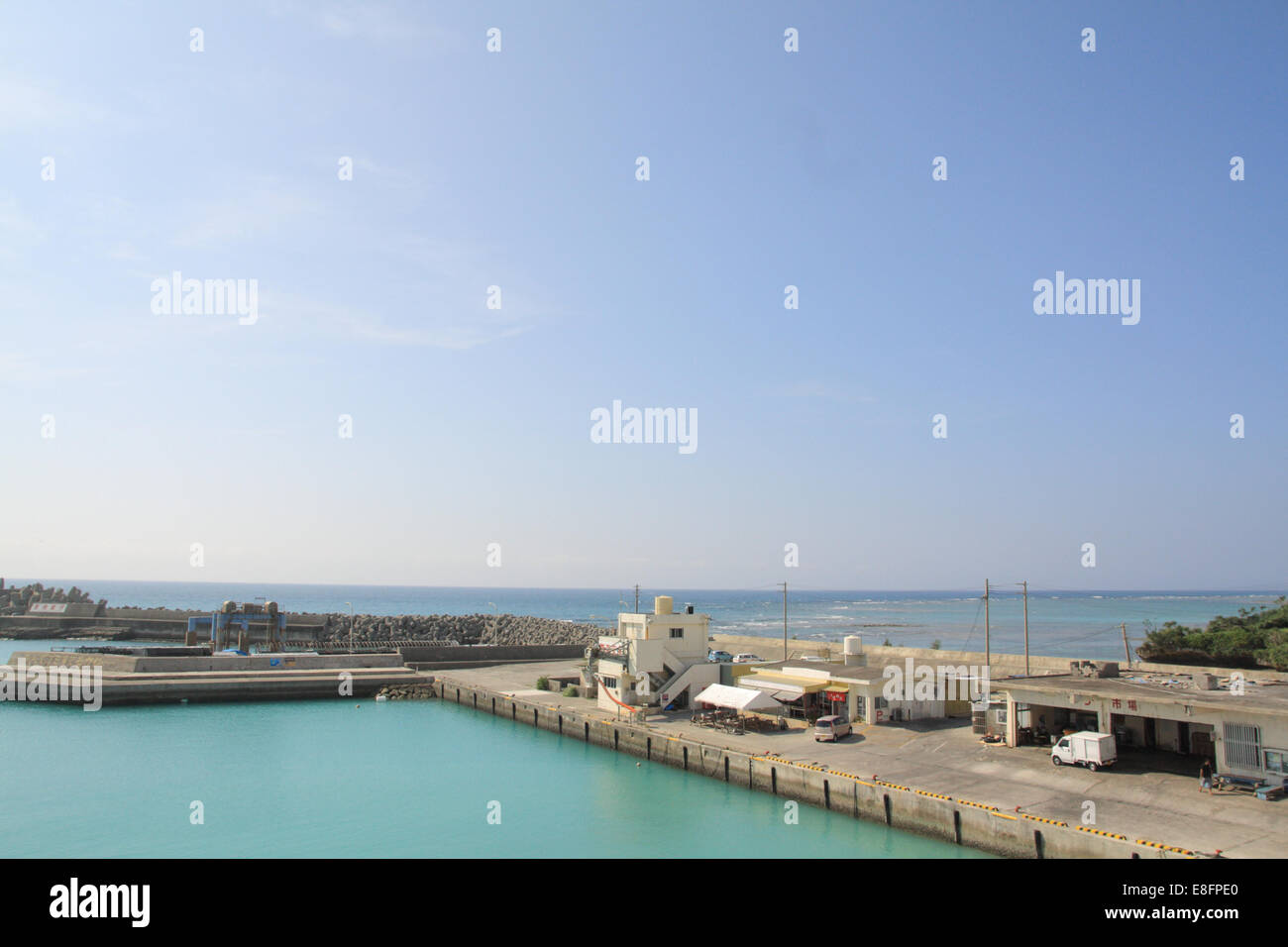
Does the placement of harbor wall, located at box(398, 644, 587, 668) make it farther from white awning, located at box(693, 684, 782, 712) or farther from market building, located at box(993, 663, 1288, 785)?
market building, located at box(993, 663, 1288, 785)

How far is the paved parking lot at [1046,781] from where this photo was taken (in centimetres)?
1847

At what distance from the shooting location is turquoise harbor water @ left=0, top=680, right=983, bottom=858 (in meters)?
23.0

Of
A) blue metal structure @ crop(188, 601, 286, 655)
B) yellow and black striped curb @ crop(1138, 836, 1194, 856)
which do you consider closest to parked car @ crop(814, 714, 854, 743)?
yellow and black striped curb @ crop(1138, 836, 1194, 856)

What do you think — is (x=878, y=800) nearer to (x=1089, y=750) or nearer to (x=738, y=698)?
(x=1089, y=750)

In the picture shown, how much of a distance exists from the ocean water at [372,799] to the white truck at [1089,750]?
22.6ft

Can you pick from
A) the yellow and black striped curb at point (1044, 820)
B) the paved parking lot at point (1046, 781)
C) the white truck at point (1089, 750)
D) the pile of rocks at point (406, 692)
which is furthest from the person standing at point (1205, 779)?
the pile of rocks at point (406, 692)

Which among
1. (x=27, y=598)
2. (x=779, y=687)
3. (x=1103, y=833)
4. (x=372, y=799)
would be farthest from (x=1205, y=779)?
(x=27, y=598)

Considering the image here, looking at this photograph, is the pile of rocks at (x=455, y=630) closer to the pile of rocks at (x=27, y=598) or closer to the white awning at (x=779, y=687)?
the white awning at (x=779, y=687)

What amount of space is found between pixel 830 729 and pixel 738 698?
5126 mm

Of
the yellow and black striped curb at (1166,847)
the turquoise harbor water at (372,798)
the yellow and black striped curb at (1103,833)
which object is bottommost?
the turquoise harbor water at (372,798)

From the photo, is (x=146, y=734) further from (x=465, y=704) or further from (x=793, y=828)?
(x=793, y=828)

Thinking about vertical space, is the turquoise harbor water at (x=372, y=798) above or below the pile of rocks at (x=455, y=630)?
above
